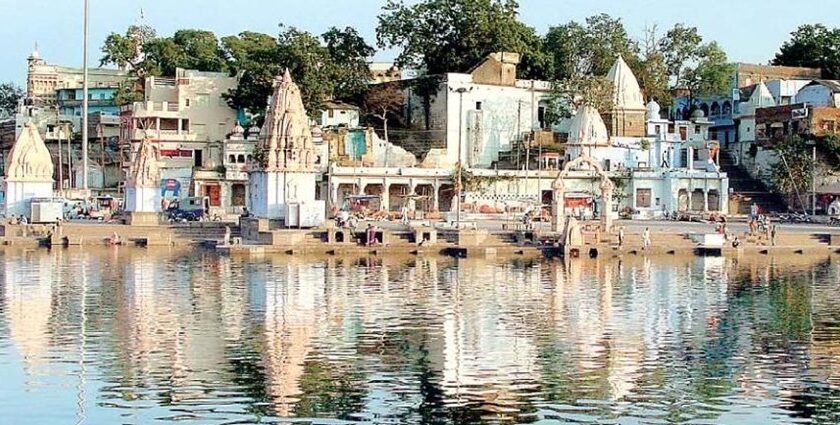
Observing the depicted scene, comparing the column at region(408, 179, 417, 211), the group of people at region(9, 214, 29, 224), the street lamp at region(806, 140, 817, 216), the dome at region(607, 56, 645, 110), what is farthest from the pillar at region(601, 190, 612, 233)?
the group of people at region(9, 214, 29, 224)

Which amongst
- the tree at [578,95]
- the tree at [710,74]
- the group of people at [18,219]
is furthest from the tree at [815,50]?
the group of people at [18,219]

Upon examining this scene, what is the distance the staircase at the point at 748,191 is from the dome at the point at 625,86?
6331 millimetres

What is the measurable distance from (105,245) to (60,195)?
46.3ft

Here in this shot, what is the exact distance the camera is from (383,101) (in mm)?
74500

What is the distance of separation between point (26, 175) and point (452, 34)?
2937 centimetres

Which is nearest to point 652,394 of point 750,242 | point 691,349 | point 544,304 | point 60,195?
point 691,349

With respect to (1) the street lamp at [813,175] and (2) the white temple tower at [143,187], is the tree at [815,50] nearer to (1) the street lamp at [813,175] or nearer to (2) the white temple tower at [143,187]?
(1) the street lamp at [813,175]

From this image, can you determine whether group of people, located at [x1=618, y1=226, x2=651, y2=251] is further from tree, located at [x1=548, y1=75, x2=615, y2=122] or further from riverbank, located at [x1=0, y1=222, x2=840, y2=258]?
tree, located at [x1=548, y1=75, x2=615, y2=122]

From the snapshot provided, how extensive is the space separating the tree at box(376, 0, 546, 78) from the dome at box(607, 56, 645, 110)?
474 cm

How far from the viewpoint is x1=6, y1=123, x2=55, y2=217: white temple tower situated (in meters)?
54.8

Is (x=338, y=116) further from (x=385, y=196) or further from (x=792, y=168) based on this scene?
(x=792, y=168)

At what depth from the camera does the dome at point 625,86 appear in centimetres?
7500

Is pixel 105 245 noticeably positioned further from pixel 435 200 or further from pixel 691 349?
pixel 691 349

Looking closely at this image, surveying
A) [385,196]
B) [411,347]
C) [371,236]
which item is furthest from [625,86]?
[411,347]
